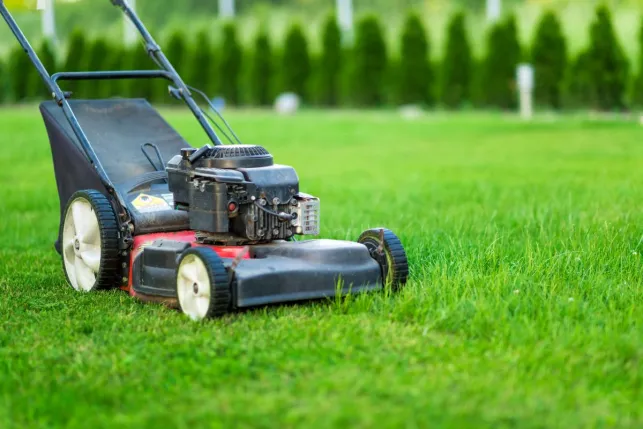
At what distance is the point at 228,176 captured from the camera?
427 cm

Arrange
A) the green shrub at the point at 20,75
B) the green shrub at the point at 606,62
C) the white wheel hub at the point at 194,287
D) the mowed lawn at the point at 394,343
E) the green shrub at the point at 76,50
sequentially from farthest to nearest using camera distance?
the green shrub at the point at 20,75, the green shrub at the point at 76,50, the green shrub at the point at 606,62, the white wheel hub at the point at 194,287, the mowed lawn at the point at 394,343

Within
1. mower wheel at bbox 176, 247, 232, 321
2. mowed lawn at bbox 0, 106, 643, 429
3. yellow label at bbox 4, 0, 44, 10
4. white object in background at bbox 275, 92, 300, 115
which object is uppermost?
yellow label at bbox 4, 0, 44, 10

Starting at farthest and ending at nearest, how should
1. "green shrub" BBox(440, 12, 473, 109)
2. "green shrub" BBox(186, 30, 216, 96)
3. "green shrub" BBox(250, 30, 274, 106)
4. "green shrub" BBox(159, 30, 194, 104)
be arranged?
"green shrub" BBox(159, 30, 194, 104)
"green shrub" BBox(186, 30, 216, 96)
"green shrub" BBox(250, 30, 274, 106)
"green shrub" BBox(440, 12, 473, 109)

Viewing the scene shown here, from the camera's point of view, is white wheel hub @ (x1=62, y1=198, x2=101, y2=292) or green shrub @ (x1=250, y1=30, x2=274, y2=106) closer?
white wheel hub @ (x1=62, y1=198, x2=101, y2=292)

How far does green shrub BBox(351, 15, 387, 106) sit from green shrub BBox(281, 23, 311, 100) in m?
1.46

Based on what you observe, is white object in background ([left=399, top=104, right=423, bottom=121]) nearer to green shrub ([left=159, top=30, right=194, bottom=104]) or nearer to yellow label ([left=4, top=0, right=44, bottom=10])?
green shrub ([left=159, top=30, right=194, bottom=104])

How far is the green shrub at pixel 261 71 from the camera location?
2455 cm

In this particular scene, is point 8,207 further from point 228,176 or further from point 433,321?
point 433,321

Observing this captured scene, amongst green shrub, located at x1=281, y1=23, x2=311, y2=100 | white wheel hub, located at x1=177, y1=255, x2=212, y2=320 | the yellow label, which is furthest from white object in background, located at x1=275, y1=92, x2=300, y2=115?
white wheel hub, located at x1=177, y1=255, x2=212, y2=320

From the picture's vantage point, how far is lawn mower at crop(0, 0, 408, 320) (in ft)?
13.7

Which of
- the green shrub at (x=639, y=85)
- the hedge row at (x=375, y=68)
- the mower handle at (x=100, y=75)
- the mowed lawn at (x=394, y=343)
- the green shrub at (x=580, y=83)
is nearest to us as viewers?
the mowed lawn at (x=394, y=343)

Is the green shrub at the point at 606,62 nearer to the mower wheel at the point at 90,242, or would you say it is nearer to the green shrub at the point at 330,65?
the green shrub at the point at 330,65

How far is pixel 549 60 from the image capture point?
20.6 metres

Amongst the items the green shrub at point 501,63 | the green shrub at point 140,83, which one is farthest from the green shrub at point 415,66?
the green shrub at point 140,83
